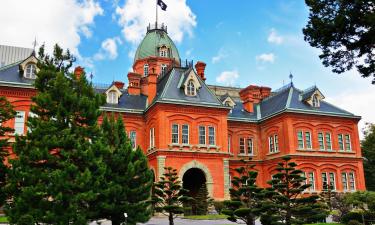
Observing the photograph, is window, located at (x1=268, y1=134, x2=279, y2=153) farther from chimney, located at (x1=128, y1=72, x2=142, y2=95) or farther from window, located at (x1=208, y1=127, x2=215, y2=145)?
chimney, located at (x1=128, y1=72, x2=142, y2=95)

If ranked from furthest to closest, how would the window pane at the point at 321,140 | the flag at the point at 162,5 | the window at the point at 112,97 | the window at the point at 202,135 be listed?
the flag at the point at 162,5
the window pane at the point at 321,140
the window at the point at 112,97
the window at the point at 202,135

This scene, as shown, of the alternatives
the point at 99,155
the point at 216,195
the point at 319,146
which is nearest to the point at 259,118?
the point at 319,146

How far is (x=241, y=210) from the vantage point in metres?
15.9

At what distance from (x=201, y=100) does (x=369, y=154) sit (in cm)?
2627

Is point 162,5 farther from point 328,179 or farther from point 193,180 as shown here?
point 328,179

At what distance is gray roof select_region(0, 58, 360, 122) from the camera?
29484mm

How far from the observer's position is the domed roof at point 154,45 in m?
47.8

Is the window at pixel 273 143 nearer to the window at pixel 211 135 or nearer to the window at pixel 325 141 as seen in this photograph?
the window at pixel 325 141

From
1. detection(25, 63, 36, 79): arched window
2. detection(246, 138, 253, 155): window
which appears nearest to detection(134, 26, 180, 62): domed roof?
detection(246, 138, 253, 155): window

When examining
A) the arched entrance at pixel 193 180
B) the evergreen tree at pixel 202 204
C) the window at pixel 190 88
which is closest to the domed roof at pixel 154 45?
the window at pixel 190 88

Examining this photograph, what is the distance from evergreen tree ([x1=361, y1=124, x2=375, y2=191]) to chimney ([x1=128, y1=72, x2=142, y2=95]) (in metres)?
27.7

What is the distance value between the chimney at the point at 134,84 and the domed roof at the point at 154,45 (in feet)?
38.8

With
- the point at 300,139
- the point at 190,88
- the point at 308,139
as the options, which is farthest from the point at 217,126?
the point at 308,139

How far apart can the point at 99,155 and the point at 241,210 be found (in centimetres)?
635
